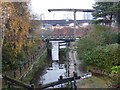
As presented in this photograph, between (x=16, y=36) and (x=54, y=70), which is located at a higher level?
(x=16, y=36)

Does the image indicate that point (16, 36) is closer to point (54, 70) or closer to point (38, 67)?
point (38, 67)

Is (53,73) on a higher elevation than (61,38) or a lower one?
lower

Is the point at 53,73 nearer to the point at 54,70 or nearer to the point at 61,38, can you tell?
the point at 54,70

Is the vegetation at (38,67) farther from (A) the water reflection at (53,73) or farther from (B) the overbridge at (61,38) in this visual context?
(B) the overbridge at (61,38)

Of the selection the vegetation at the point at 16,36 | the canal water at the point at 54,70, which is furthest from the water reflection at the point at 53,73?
the vegetation at the point at 16,36

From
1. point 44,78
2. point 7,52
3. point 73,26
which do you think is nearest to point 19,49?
point 7,52

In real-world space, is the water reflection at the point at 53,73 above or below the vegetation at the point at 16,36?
below

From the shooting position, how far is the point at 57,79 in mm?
2930

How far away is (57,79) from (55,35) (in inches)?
17.8

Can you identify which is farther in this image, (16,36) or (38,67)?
(38,67)

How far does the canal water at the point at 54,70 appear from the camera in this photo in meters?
2.93

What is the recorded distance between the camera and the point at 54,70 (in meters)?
3.11

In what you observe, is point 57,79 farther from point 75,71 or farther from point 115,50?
point 115,50

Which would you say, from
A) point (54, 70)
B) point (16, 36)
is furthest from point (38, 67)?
point (16, 36)
